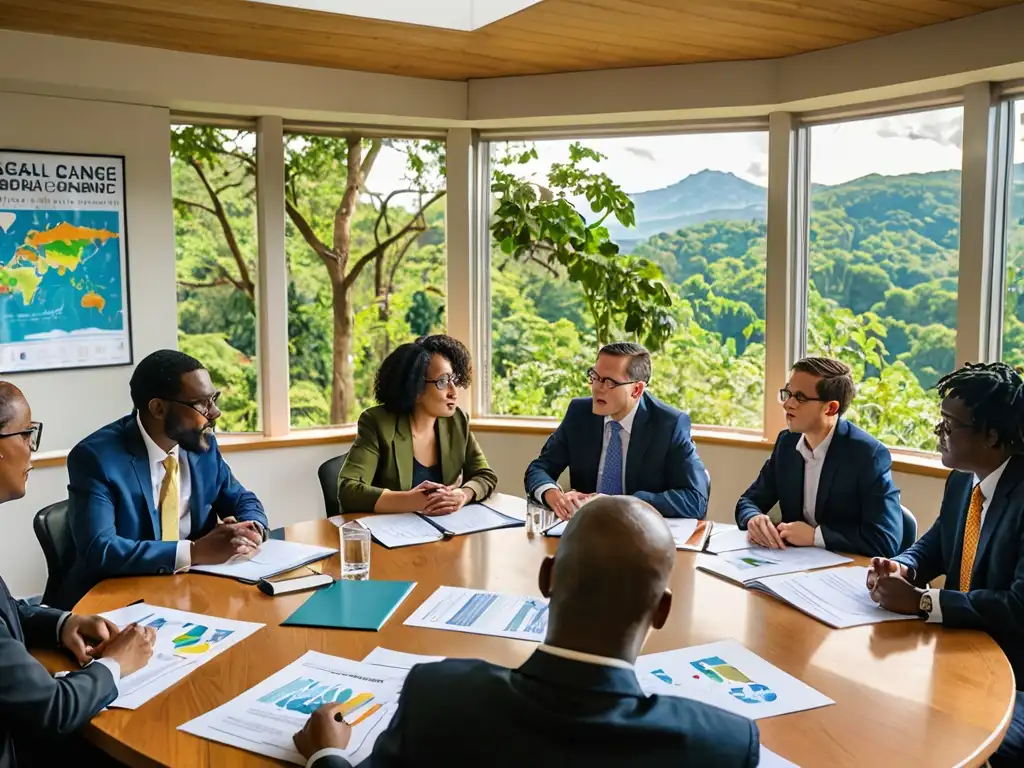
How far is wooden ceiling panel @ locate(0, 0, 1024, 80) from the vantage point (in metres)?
3.49

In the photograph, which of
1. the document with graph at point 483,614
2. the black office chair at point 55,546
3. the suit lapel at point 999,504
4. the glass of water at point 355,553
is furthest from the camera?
the black office chair at point 55,546

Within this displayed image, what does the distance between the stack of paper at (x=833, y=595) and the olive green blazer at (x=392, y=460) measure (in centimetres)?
125

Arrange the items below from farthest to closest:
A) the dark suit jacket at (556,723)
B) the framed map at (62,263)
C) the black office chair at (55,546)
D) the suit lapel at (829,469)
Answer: the framed map at (62,263) → the suit lapel at (829,469) → the black office chair at (55,546) → the dark suit jacket at (556,723)

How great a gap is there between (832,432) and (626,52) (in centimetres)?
221

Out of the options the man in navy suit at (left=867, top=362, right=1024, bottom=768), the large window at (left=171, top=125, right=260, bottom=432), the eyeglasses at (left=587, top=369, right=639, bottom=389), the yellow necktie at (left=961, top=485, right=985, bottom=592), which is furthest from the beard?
the large window at (left=171, top=125, right=260, bottom=432)

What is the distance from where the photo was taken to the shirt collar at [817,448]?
2.90 metres

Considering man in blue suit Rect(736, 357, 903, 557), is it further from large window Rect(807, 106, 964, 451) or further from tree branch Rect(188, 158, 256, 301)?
tree branch Rect(188, 158, 256, 301)

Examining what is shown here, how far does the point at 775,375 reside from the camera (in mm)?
4598

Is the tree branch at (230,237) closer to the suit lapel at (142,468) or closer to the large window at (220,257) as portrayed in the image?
the large window at (220,257)

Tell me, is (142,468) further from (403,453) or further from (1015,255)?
(1015,255)

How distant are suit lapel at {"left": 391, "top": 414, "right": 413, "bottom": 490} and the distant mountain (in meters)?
2.15

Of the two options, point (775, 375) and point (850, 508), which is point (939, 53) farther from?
point (850, 508)

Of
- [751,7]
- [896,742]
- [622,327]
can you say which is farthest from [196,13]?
[896,742]

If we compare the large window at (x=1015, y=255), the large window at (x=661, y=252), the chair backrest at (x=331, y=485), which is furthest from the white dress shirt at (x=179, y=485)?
the large window at (x=1015, y=255)
